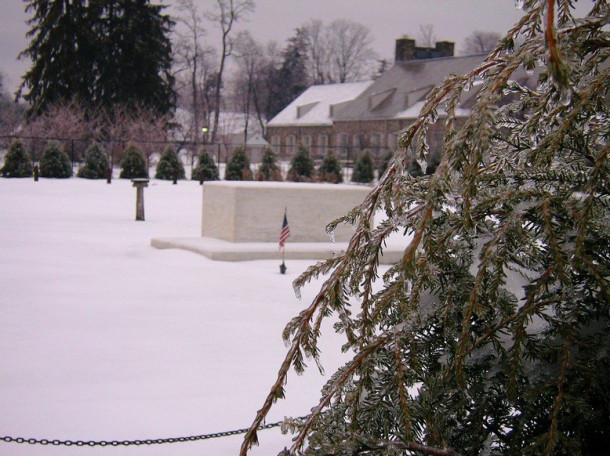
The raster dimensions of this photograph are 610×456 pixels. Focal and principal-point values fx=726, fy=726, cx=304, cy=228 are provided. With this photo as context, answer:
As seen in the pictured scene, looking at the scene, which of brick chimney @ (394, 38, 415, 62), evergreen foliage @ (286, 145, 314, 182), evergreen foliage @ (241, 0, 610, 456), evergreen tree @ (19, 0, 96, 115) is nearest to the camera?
evergreen foliage @ (241, 0, 610, 456)

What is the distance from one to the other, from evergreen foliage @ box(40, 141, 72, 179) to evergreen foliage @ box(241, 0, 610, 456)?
28742 mm

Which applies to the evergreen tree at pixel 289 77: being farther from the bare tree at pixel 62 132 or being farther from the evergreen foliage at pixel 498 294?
the evergreen foliage at pixel 498 294

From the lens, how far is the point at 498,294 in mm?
2008

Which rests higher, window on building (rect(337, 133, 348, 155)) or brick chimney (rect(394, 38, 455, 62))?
brick chimney (rect(394, 38, 455, 62))

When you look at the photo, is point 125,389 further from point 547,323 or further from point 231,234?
point 231,234

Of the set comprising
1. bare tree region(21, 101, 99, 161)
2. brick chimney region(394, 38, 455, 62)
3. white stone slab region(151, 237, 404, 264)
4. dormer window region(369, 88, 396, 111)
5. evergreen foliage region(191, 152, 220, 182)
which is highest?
brick chimney region(394, 38, 455, 62)

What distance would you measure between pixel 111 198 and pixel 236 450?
1951 centimetres

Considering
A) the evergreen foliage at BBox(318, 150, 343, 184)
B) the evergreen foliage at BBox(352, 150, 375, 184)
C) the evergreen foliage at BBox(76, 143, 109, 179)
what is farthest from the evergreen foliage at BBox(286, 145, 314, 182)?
the evergreen foliage at BBox(76, 143, 109, 179)

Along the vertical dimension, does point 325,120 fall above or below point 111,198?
above

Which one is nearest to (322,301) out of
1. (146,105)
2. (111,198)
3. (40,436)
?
(40,436)

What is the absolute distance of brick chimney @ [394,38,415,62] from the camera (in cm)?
5353

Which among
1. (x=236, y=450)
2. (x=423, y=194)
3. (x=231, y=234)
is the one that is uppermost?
(x=423, y=194)

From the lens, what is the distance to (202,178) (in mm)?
30891

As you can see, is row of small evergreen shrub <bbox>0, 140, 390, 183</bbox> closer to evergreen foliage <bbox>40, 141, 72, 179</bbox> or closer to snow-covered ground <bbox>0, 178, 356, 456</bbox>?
evergreen foliage <bbox>40, 141, 72, 179</bbox>
